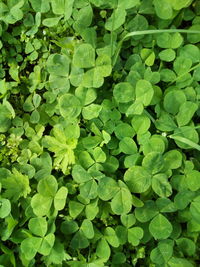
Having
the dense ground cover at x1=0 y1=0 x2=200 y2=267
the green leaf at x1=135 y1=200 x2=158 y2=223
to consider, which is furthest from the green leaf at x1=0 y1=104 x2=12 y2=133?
the green leaf at x1=135 y1=200 x2=158 y2=223

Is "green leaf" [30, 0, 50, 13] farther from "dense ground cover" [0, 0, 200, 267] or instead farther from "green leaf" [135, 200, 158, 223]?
"green leaf" [135, 200, 158, 223]

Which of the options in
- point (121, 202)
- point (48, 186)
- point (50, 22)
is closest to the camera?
point (121, 202)

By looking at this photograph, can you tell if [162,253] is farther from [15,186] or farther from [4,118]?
[4,118]

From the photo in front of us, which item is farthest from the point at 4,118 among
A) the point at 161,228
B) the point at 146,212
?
the point at 161,228

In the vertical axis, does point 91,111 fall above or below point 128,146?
above

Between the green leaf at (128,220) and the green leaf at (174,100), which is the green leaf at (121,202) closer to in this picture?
the green leaf at (128,220)

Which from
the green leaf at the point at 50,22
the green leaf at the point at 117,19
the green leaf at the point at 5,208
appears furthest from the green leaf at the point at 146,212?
the green leaf at the point at 50,22

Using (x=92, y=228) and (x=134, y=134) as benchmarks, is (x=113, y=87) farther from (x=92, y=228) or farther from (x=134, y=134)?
(x=92, y=228)
